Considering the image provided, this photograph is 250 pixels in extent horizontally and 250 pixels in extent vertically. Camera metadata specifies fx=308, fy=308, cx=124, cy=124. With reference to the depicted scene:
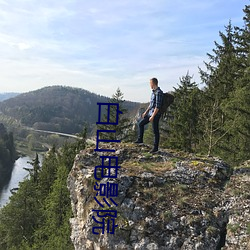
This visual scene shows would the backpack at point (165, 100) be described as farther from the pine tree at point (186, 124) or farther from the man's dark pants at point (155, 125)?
the pine tree at point (186, 124)

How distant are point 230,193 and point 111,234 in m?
3.35

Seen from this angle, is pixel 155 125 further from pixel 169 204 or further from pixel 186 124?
pixel 186 124

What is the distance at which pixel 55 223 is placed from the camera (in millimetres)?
26531

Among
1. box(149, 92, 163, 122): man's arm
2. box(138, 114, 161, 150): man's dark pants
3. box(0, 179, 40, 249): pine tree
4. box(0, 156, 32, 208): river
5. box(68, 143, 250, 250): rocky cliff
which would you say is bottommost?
box(0, 156, 32, 208): river

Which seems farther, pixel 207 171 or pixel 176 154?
pixel 176 154

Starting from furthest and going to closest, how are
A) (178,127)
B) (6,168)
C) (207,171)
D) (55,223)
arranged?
(6,168), (55,223), (178,127), (207,171)

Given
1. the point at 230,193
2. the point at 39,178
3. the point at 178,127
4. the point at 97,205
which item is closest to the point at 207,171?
the point at 230,193

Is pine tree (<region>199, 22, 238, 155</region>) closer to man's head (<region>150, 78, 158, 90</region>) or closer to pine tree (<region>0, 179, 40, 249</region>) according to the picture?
man's head (<region>150, 78, 158, 90</region>)

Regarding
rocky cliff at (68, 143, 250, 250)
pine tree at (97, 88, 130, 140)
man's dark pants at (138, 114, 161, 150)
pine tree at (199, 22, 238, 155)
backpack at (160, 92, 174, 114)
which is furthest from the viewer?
pine tree at (97, 88, 130, 140)

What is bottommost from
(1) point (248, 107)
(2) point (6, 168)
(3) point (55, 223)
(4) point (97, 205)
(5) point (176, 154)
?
(2) point (6, 168)

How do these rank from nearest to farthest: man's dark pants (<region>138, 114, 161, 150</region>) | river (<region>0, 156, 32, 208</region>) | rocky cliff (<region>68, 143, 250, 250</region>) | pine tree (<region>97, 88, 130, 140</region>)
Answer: rocky cliff (<region>68, 143, 250, 250</region>) → man's dark pants (<region>138, 114, 161, 150</region>) → pine tree (<region>97, 88, 130, 140</region>) → river (<region>0, 156, 32, 208</region>)

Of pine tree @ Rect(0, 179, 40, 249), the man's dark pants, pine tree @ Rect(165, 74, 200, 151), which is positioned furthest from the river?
the man's dark pants

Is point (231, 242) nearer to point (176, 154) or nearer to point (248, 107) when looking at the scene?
point (176, 154)

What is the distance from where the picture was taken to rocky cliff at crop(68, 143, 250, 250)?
723cm
